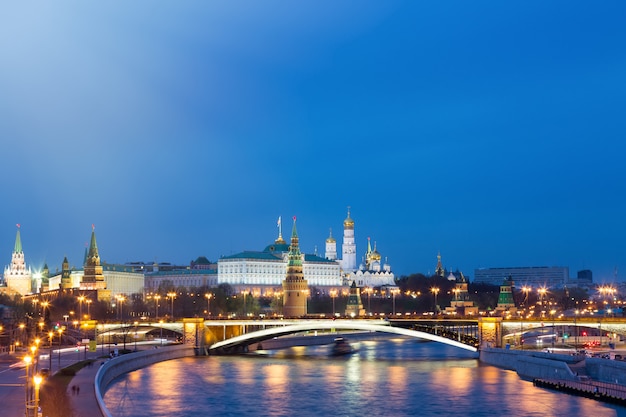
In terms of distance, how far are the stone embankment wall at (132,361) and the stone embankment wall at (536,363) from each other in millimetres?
22701

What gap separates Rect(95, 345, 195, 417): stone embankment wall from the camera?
5494 centimetres

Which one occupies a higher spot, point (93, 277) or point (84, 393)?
point (93, 277)

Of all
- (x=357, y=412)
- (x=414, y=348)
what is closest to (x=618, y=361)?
(x=357, y=412)

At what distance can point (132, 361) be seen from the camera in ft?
221

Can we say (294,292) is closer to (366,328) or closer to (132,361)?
(366,328)

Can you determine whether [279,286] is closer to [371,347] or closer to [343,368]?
[371,347]

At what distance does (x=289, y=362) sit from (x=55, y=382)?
2934cm

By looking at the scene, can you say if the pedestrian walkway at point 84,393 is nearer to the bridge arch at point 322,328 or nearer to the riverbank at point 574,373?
the riverbank at point 574,373

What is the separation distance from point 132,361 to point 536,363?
983 inches

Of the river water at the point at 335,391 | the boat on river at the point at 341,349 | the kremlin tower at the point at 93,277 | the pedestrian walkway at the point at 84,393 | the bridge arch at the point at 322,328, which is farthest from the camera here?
the kremlin tower at the point at 93,277

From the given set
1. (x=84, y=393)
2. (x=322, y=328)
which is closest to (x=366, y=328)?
(x=322, y=328)

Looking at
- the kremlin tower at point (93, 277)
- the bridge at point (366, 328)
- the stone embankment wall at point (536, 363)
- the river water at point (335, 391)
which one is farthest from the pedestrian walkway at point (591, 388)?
the kremlin tower at point (93, 277)

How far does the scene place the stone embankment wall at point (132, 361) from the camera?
2163 inches

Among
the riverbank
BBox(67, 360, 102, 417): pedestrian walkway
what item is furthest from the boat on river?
BBox(67, 360, 102, 417): pedestrian walkway
